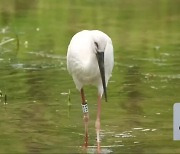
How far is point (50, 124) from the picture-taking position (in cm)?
988

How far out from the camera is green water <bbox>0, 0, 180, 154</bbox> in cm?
908

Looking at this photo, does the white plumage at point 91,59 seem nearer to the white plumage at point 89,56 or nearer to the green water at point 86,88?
the white plumage at point 89,56

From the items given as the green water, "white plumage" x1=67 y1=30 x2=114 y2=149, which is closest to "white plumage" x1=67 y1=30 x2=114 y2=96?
"white plumage" x1=67 y1=30 x2=114 y2=149

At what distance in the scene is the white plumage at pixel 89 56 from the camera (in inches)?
352

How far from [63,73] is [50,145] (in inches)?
199

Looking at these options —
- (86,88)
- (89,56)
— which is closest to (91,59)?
(89,56)

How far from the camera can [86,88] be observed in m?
12.3

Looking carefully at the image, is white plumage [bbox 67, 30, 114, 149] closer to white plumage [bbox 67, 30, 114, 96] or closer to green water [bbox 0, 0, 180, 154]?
white plumage [bbox 67, 30, 114, 96]

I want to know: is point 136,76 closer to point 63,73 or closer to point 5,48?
point 63,73

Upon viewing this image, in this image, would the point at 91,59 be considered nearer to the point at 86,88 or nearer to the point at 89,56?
the point at 89,56

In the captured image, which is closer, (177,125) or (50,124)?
(177,125)

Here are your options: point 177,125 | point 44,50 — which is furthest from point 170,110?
point 44,50

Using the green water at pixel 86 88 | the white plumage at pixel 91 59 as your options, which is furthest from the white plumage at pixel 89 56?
the green water at pixel 86 88

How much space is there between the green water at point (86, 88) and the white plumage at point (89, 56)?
71 cm
